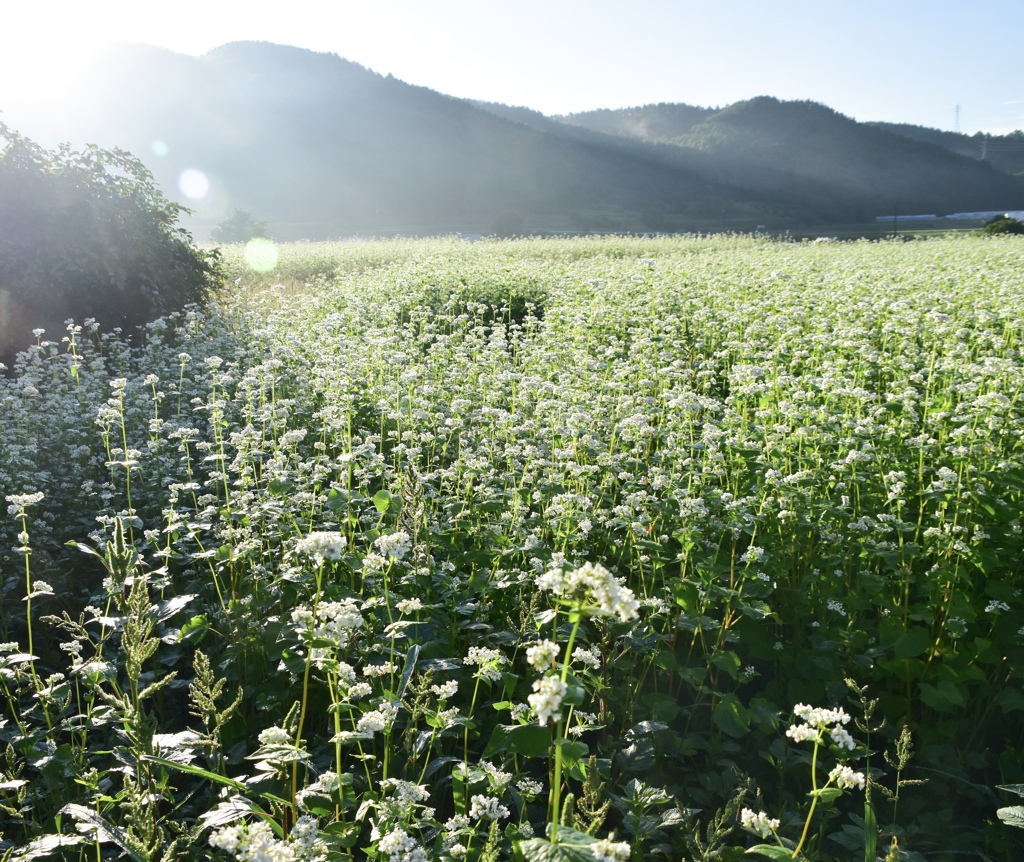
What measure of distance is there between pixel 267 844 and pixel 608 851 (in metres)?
0.75

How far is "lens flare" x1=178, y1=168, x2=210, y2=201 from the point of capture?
6540 inches

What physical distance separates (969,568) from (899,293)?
26.0 ft

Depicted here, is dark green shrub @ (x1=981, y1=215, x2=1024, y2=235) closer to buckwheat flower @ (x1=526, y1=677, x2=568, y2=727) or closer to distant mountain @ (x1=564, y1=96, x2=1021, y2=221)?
Result: buckwheat flower @ (x1=526, y1=677, x2=568, y2=727)

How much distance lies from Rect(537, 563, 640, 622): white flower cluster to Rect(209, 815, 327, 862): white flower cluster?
2.70 feet

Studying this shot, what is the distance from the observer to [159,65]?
170 metres

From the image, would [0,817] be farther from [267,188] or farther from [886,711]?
[267,188]

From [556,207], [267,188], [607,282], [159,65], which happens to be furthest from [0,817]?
[159,65]

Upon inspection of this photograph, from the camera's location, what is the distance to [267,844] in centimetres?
153

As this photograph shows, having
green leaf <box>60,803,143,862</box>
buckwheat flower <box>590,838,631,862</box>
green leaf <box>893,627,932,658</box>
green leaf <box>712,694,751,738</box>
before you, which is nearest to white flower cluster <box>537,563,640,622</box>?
buckwheat flower <box>590,838,631,862</box>

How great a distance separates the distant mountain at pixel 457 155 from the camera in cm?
11406

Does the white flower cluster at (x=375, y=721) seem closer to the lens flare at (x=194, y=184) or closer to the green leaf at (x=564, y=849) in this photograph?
the green leaf at (x=564, y=849)

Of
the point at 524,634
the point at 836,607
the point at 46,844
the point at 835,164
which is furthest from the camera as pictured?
the point at 835,164

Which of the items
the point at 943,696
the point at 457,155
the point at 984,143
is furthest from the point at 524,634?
the point at 984,143

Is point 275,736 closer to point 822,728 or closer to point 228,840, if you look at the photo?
point 228,840
